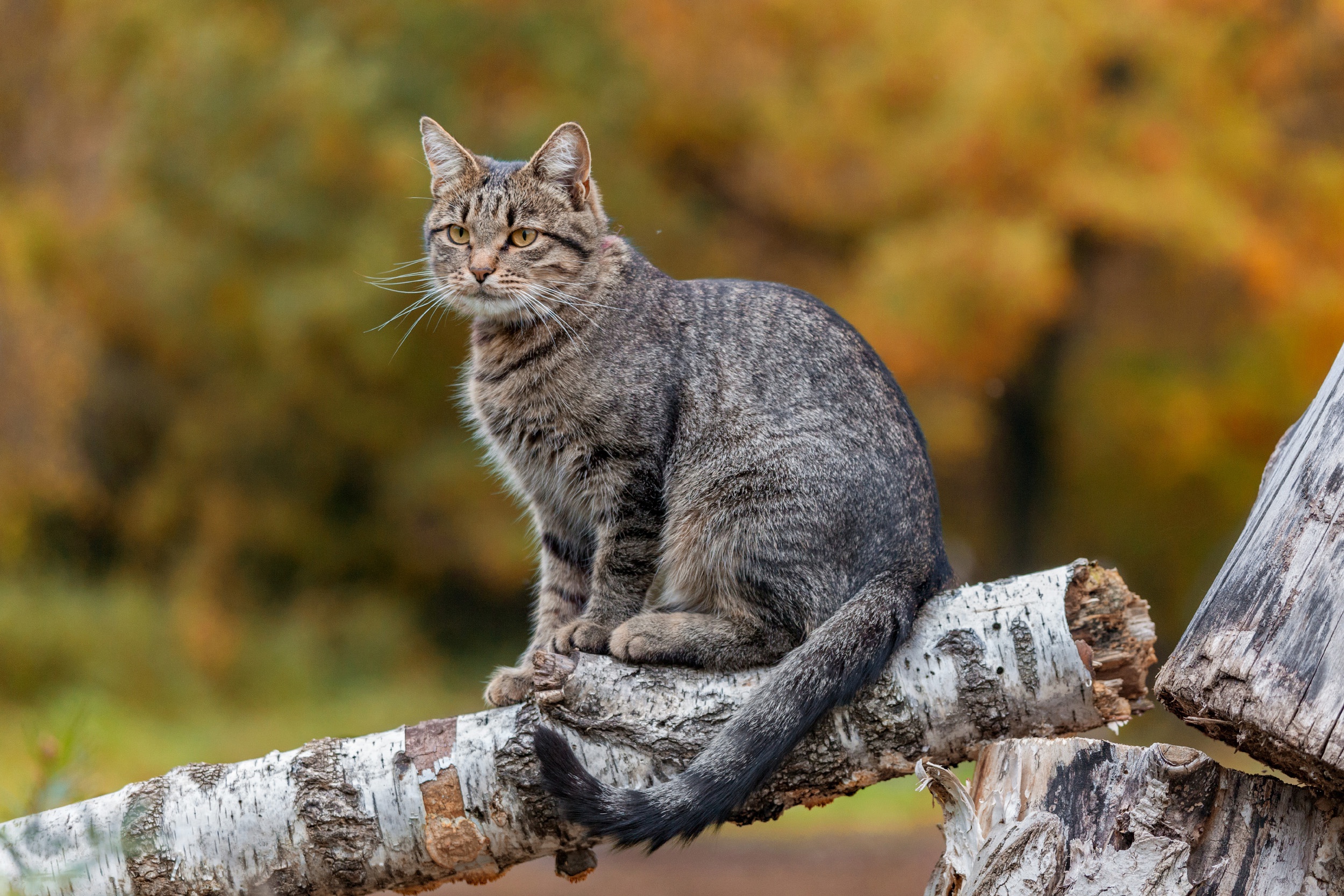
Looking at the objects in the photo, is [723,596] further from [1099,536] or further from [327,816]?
[1099,536]

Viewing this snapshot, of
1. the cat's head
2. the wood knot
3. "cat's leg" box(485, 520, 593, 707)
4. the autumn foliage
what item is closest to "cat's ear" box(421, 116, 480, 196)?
the cat's head

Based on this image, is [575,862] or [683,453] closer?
[575,862]

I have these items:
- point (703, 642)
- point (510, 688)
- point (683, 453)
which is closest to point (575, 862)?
point (510, 688)

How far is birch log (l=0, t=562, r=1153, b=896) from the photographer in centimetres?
273

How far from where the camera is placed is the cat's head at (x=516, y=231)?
135 inches

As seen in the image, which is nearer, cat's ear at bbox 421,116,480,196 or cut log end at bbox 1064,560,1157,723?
cut log end at bbox 1064,560,1157,723

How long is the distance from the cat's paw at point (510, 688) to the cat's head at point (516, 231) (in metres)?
1.10

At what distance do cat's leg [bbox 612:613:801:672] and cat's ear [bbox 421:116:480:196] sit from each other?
156cm

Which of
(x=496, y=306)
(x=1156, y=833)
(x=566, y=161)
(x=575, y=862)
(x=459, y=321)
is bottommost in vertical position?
(x=1156, y=833)

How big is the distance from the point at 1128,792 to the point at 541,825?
1356 mm

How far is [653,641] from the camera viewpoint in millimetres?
3021

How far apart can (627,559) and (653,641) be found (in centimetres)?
35

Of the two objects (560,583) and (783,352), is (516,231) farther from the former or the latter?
(560,583)

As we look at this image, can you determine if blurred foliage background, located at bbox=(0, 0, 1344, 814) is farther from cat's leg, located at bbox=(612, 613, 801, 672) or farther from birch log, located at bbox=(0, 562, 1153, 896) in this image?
cat's leg, located at bbox=(612, 613, 801, 672)
